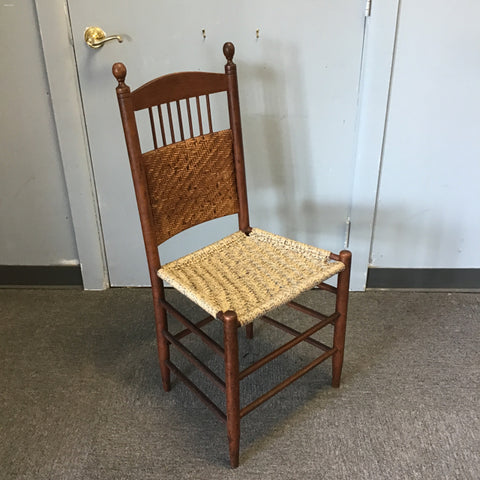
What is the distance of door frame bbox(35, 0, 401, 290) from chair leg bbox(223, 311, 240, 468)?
3.12 ft

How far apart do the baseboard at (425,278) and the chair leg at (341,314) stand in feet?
2.05

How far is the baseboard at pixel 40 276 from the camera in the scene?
6.64 feet

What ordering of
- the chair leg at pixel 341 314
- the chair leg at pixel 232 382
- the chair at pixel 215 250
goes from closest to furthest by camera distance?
the chair leg at pixel 232 382 → the chair at pixel 215 250 → the chair leg at pixel 341 314

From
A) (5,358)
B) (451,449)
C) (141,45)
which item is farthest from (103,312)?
(451,449)

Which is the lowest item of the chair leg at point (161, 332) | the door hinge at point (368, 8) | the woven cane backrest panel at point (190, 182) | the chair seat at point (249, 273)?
the chair leg at point (161, 332)

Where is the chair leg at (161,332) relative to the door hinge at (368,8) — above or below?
below

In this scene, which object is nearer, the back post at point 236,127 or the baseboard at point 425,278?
the back post at point 236,127

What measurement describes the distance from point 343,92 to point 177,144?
71cm

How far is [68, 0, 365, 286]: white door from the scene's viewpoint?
5.21ft

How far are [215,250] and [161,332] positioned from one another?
0.29 metres

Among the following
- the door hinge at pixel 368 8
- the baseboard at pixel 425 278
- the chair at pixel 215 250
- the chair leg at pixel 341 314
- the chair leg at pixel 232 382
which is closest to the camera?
the chair leg at pixel 232 382

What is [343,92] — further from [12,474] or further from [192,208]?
[12,474]

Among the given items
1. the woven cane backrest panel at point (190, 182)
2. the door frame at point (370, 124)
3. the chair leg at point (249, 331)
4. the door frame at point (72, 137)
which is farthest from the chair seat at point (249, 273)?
the door frame at point (72, 137)

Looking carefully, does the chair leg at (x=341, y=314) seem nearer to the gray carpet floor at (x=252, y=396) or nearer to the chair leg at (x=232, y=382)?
the gray carpet floor at (x=252, y=396)
